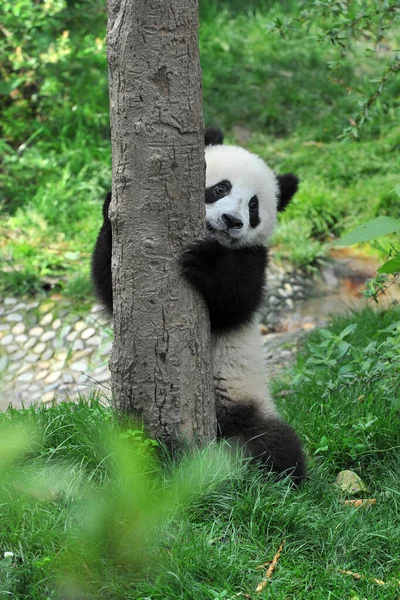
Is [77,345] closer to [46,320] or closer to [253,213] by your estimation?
[46,320]

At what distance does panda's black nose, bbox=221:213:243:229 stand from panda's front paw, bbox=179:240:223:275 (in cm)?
48

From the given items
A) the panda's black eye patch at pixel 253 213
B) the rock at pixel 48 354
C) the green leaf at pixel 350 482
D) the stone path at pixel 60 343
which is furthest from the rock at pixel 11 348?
the green leaf at pixel 350 482

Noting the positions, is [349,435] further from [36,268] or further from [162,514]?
[36,268]

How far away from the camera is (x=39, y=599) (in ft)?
7.73

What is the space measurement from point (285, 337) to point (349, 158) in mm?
2957

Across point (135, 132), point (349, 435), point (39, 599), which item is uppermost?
point (135, 132)

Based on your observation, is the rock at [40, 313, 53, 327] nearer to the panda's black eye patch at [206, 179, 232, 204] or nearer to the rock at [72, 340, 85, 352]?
the rock at [72, 340, 85, 352]

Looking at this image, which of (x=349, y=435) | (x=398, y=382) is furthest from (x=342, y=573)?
(x=398, y=382)

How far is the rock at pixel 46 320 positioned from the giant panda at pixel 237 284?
319cm

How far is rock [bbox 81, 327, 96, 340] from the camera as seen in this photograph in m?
6.54

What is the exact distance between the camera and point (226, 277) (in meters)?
3.16

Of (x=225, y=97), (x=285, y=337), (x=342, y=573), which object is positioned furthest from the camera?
(x=225, y=97)

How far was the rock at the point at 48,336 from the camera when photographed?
6539mm

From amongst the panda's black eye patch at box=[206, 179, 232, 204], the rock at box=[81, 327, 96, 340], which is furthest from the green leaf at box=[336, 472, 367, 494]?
the rock at box=[81, 327, 96, 340]
